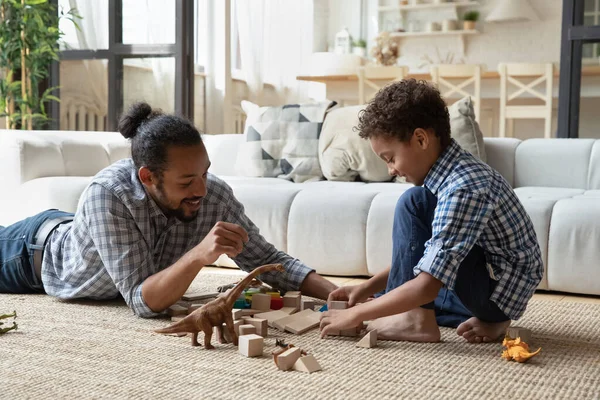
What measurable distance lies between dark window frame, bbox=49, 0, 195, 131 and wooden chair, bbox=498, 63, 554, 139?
2579 mm

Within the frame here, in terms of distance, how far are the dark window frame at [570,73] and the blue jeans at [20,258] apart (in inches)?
110

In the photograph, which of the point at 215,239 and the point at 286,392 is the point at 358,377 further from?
the point at 215,239

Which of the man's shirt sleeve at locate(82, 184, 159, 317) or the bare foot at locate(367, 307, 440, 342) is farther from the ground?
the man's shirt sleeve at locate(82, 184, 159, 317)

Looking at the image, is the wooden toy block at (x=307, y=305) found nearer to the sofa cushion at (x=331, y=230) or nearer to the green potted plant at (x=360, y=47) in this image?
the sofa cushion at (x=331, y=230)

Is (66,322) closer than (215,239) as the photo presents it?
No

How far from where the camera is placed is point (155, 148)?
85.0 inches

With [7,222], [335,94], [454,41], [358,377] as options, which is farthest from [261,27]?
[358,377]

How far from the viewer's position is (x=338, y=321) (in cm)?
193

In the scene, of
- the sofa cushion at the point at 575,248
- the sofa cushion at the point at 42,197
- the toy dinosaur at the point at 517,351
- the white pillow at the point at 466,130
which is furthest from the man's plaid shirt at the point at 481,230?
the sofa cushion at the point at 42,197

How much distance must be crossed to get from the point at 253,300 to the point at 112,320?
1.34 ft

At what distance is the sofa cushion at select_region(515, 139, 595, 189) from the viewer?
3605 millimetres

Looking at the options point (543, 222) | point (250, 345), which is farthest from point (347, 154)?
point (250, 345)

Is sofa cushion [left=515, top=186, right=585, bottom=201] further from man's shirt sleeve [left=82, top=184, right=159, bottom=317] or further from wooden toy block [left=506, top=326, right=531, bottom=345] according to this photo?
man's shirt sleeve [left=82, top=184, right=159, bottom=317]

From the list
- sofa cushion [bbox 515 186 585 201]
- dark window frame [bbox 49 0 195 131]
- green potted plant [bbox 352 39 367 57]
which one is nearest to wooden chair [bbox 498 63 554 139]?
dark window frame [bbox 49 0 195 131]
